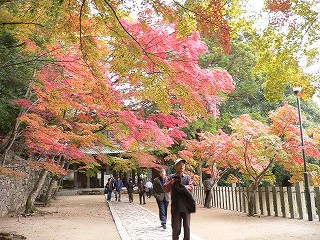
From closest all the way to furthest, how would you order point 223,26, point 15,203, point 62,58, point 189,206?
point 223,26 → point 189,206 → point 62,58 → point 15,203

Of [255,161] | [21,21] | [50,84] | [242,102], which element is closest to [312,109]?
[242,102]

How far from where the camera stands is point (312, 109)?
63.0ft

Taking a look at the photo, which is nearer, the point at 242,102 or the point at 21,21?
the point at 21,21

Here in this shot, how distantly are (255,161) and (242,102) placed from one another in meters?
8.78

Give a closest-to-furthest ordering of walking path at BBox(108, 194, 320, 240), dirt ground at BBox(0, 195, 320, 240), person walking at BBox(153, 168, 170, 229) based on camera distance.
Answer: walking path at BBox(108, 194, 320, 240) → dirt ground at BBox(0, 195, 320, 240) → person walking at BBox(153, 168, 170, 229)

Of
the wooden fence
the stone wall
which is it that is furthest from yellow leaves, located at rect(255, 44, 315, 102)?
the stone wall

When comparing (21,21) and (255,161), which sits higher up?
(21,21)

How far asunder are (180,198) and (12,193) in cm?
1015

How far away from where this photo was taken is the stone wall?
11480 millimetres

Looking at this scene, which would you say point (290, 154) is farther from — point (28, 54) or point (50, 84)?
point (28, 54)

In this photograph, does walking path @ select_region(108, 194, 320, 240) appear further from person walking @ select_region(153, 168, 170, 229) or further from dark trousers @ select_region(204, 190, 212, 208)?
dark trousers @ select_region(204, 190, 212, 208)

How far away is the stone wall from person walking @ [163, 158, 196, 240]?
21.8 feet

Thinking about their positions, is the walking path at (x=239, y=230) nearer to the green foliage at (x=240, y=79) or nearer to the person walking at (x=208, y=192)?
the person walking at (x=208, y=192)

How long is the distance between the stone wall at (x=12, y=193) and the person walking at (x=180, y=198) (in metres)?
6.64
